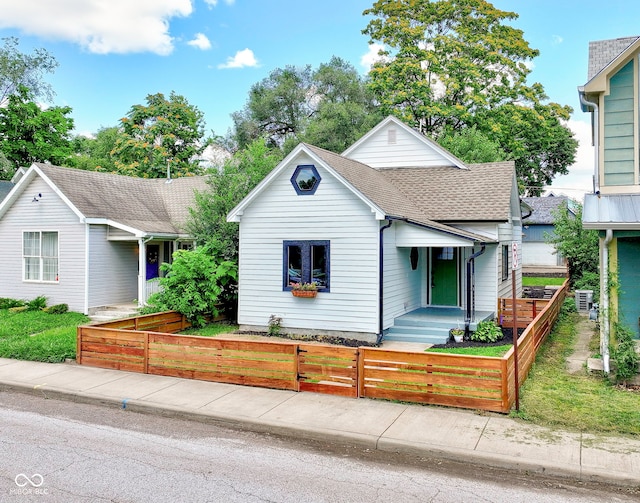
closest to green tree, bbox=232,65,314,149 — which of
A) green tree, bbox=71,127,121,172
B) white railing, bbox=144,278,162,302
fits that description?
green tree, bbox=71,127,121,172

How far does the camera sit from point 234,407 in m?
8.64

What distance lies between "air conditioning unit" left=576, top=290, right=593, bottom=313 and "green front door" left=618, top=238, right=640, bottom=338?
979cm

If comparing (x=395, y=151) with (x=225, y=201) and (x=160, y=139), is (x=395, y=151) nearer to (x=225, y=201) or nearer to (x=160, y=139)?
(x=225, y=201)

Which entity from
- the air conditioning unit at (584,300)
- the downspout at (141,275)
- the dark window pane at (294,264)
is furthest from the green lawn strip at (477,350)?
the downspout at (141,275)

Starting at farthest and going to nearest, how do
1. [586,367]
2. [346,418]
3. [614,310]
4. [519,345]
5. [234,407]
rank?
[586,367]
[614,310]
[519,345]
[234,407]
[346,418]

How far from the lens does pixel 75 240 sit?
18.3m

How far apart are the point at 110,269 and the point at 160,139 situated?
72.1 feet

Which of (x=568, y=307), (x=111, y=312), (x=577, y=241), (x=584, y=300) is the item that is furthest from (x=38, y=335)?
(x=577, y=241)

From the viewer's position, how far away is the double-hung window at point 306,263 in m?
14.0

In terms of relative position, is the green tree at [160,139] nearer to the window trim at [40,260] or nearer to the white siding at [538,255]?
the window trim at [40,260]

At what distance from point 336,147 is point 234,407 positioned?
1078 inches

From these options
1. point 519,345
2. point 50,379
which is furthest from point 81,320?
point 519,345

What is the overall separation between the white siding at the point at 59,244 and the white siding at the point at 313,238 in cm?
698

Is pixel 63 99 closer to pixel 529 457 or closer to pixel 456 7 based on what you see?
pixel 456 7
